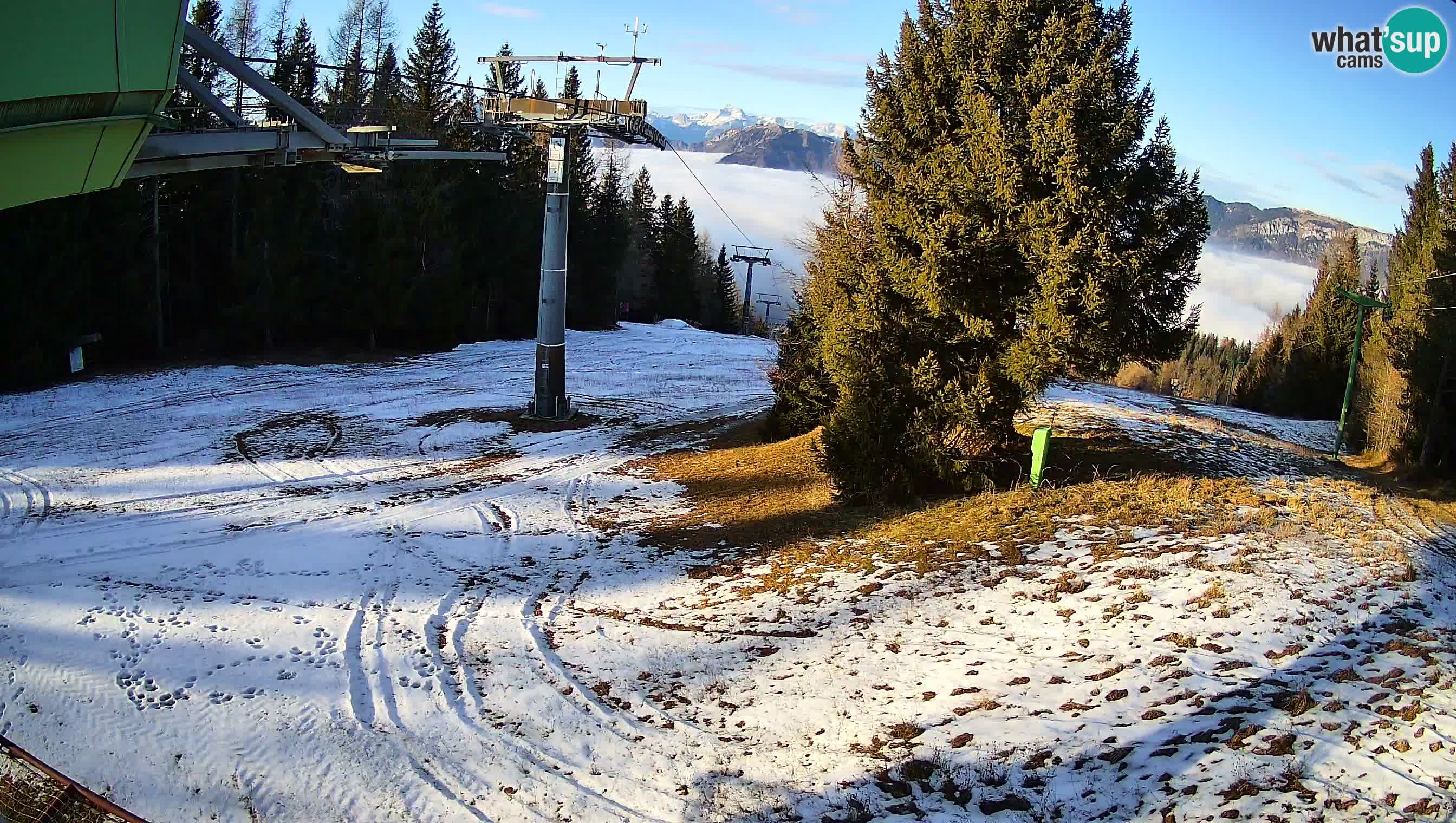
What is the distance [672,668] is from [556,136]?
16.9 metres

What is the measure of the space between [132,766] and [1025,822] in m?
7.59

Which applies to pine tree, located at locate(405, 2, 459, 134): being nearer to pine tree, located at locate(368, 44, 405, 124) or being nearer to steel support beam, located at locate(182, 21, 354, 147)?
pine tree, located at locate(368, 44, 405, 124)

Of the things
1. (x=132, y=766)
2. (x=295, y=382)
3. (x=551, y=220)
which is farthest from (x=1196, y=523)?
(x=295, y=382)

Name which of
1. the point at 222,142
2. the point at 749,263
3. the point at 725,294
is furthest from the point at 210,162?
the point at 725,294

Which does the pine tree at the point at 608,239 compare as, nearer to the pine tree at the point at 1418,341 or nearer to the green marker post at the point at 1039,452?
the pine tree at the point at 1418,341

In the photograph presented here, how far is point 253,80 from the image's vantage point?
6.70 m

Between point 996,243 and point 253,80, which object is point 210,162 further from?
point 996,243

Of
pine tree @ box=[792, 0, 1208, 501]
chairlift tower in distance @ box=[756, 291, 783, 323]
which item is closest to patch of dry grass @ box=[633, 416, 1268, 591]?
pine tree @ box=[792, 0, 1208, 501]

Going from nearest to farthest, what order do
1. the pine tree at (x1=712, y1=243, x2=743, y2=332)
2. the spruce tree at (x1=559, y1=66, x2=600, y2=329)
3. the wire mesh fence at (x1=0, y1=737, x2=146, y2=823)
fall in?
1. the wire mesh fence at (x1=0, y1=737, x2=146, y2=823)
2. the spruce tree at (x1=559, y1=66, x2=600, y2=329)
3. the pine tree at (x1=712, y1=243, x2=743, y2=332)

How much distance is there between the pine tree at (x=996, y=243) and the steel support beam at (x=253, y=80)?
9129mm

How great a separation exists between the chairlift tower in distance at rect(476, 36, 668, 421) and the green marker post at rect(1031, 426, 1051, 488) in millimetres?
13141

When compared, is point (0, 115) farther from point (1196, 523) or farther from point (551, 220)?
point (551, 220)

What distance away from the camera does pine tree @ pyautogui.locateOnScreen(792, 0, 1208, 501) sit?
12.4m

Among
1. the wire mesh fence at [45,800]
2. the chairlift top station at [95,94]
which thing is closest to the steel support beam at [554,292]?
the chairlift top station at [95,94]
